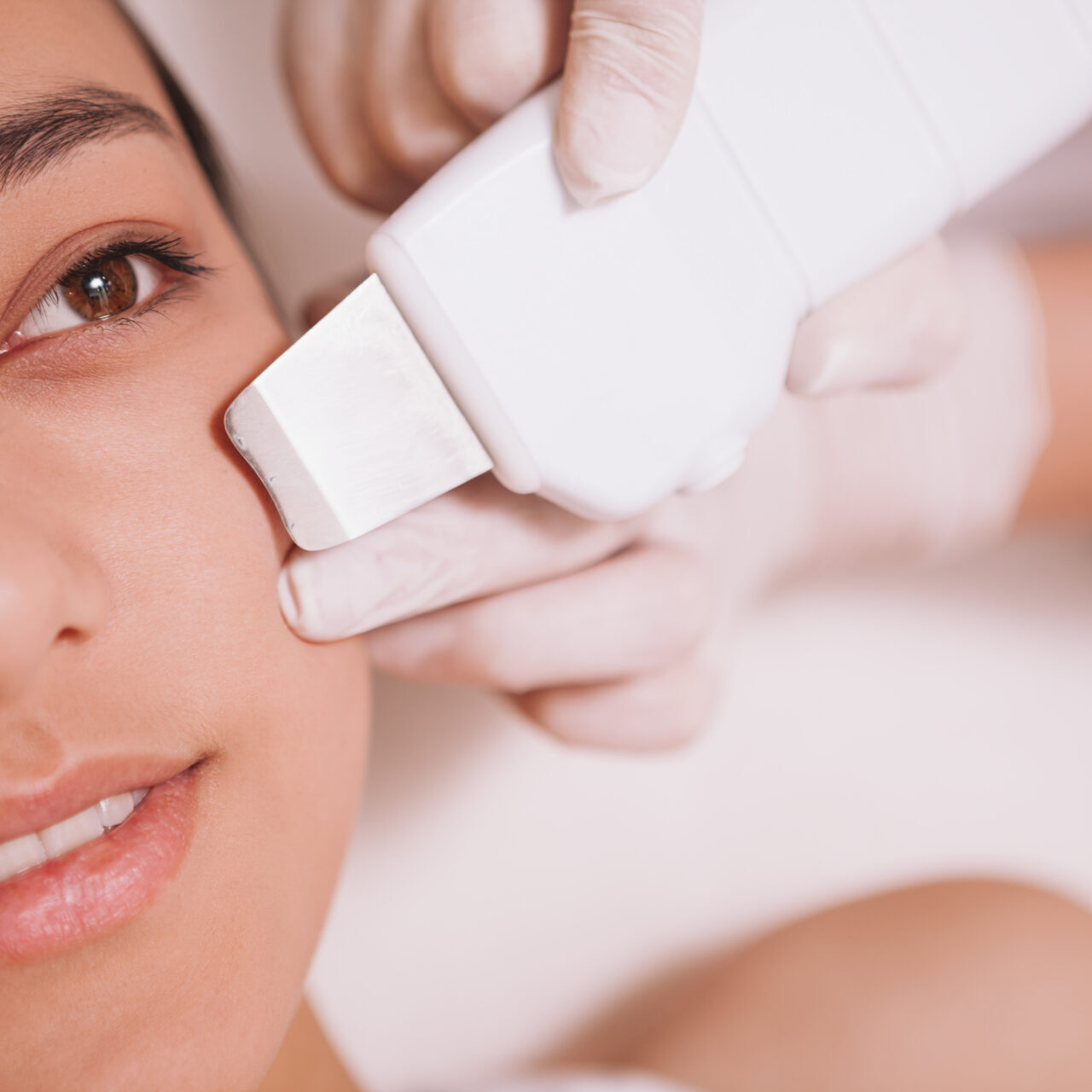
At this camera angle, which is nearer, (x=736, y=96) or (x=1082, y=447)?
(x=736, y=96)

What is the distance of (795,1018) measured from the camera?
89 centimetres

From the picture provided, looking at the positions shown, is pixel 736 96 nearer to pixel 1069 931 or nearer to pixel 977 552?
pixel 1069 931

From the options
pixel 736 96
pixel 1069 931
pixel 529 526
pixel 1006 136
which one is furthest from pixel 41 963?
pixel 1069 931

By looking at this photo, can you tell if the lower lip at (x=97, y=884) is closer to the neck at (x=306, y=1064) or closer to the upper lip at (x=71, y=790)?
the upper lip at (x=71, y=790)

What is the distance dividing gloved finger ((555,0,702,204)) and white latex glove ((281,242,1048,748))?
0.23m

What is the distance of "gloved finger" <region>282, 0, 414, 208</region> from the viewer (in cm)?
78

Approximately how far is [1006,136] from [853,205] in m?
0.11

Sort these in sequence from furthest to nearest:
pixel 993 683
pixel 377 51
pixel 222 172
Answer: pixel 993 683
pixel 222 172
pixel 377 51

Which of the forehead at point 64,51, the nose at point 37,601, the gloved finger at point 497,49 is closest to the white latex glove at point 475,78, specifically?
the gloved finger at point 497,49

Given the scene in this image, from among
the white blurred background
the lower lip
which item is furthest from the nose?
the white blurred background

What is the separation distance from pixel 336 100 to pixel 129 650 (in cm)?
49

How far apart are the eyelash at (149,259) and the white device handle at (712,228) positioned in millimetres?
168

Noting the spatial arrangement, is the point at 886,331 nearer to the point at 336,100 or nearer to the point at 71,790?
the point at 336,100

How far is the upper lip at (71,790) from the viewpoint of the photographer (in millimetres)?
482
